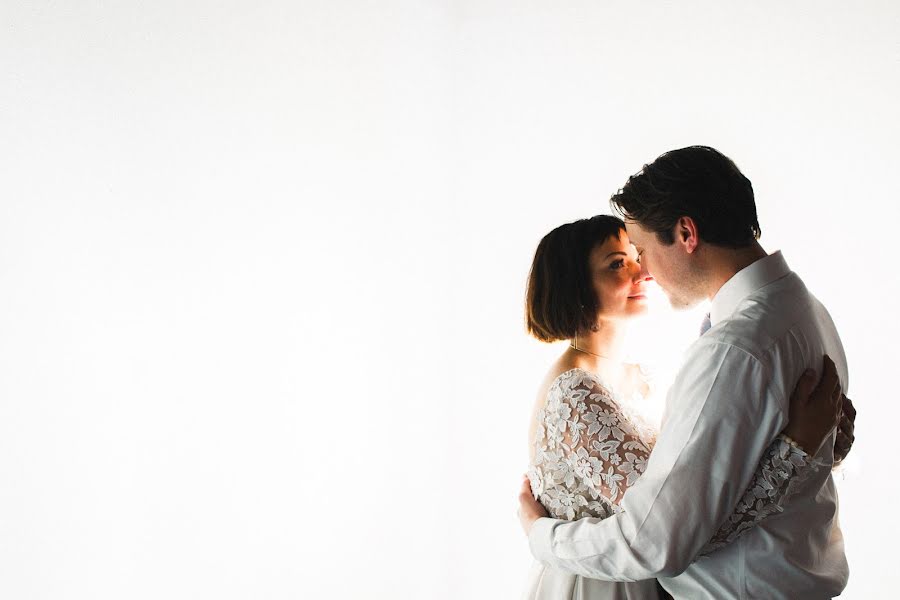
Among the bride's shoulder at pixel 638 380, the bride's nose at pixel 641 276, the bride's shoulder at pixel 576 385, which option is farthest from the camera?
the bride's shoulder at pixel 638 380

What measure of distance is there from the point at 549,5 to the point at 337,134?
99cm

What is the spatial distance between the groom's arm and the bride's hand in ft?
0.10

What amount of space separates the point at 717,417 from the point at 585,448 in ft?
1.29

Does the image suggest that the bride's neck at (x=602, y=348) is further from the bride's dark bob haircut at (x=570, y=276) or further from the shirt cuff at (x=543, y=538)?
the shirt cuff at (x=543, y=538)

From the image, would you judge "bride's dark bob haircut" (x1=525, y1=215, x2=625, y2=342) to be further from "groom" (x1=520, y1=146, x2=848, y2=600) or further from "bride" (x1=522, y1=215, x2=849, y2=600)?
"groom" (x1=520, y1=146, x2=848, y2=600)

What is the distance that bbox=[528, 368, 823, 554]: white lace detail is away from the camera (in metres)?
1.58

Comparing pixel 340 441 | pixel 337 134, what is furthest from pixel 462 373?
pixel 337 134

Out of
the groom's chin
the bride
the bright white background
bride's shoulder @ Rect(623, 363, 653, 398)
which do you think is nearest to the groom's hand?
the bride

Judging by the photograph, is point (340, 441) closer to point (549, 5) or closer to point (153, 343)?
point (153, 343)

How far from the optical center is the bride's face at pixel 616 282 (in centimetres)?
187

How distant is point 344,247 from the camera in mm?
2533

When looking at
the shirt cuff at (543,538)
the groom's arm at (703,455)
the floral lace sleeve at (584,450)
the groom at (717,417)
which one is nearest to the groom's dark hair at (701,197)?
the groom at (717,417)

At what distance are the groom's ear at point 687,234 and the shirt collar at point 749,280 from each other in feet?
0.31

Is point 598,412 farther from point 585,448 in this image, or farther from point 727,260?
point 727,260
